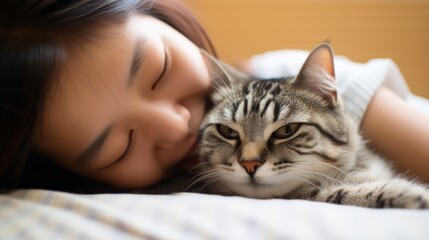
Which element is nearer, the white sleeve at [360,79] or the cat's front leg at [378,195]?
the cat's front leg at [378,195]

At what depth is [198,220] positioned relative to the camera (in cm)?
56

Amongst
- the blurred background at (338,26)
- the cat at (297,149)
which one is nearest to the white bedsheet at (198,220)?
the cat at (297,149)

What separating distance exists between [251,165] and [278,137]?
93 mm

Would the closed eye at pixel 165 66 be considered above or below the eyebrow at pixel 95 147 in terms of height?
above

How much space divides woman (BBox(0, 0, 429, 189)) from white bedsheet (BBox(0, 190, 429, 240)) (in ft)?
0.61

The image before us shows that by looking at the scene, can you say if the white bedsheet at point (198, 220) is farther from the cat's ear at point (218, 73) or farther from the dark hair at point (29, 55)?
the cat's ear at point (218, 73)

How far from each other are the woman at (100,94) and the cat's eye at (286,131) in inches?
8.7

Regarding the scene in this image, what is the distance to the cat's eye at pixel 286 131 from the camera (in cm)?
79

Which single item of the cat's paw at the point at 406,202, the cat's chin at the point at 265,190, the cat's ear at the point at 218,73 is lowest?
the cat's chin at the point at 265,190

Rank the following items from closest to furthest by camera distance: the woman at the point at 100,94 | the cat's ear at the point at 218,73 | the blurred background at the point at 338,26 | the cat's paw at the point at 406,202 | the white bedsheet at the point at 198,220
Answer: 1. the white bedsheet at the point at 198,220
2. the cat's paw at the point at 406,202
3. the woman at the point at 100,94
4. the cat's ear at the point at 218,73
5. the blurred background at the point at 338,26

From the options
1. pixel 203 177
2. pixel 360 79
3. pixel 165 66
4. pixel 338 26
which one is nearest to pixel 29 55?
pixel 165 66

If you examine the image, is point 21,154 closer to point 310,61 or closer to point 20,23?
point 20,23

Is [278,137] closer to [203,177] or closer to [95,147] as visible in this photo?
[203,177]

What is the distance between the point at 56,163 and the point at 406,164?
2.84ft
